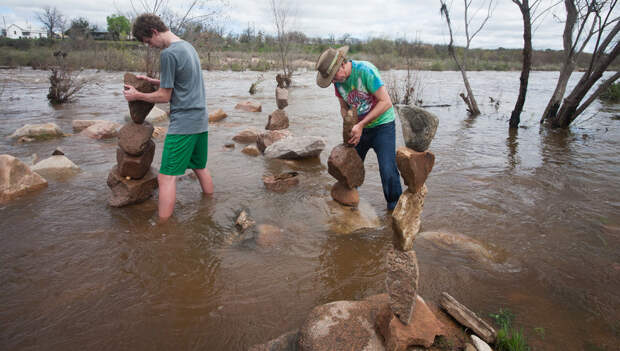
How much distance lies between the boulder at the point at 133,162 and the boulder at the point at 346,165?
2.06 meters

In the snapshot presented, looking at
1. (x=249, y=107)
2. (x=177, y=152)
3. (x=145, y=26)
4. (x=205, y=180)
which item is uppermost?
(x=145, y=26)

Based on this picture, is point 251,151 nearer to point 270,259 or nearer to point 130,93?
point 130,93

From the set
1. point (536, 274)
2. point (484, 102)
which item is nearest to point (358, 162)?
point (536, 274)

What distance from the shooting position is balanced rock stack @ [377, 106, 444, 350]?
1.87 m

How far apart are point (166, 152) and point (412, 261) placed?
104 inches

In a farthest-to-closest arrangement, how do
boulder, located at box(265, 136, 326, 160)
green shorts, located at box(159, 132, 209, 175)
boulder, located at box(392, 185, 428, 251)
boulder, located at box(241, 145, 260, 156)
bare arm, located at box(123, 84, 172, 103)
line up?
boulder, located at box(241, 145, 260, 156) → boulder, located at box(265, 136, 326, 160) → green shorts, located at box(159, 132, 209, 175) → bare arm, located at box(123, 84, 172, 103) → boulder, located at box(392, 185, 428, 251)

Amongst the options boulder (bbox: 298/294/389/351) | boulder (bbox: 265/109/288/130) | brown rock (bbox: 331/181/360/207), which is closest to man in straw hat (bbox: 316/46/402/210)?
brown rock (bbox: 331/181/360/207)

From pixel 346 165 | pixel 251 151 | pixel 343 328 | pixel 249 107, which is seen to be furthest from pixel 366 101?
pixel 249 107

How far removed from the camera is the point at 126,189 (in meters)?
3.88

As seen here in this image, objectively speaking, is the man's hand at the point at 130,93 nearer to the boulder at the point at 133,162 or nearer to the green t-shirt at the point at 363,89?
the boulder at the point at 133,162

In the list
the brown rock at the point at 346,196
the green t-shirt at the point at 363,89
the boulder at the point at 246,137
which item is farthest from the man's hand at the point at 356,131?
the boulder at the point at 246,137

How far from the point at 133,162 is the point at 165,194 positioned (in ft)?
2.04

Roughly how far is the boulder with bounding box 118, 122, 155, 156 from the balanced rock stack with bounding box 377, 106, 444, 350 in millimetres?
2915

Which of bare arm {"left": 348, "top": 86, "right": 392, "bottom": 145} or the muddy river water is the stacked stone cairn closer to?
the muddy river water
